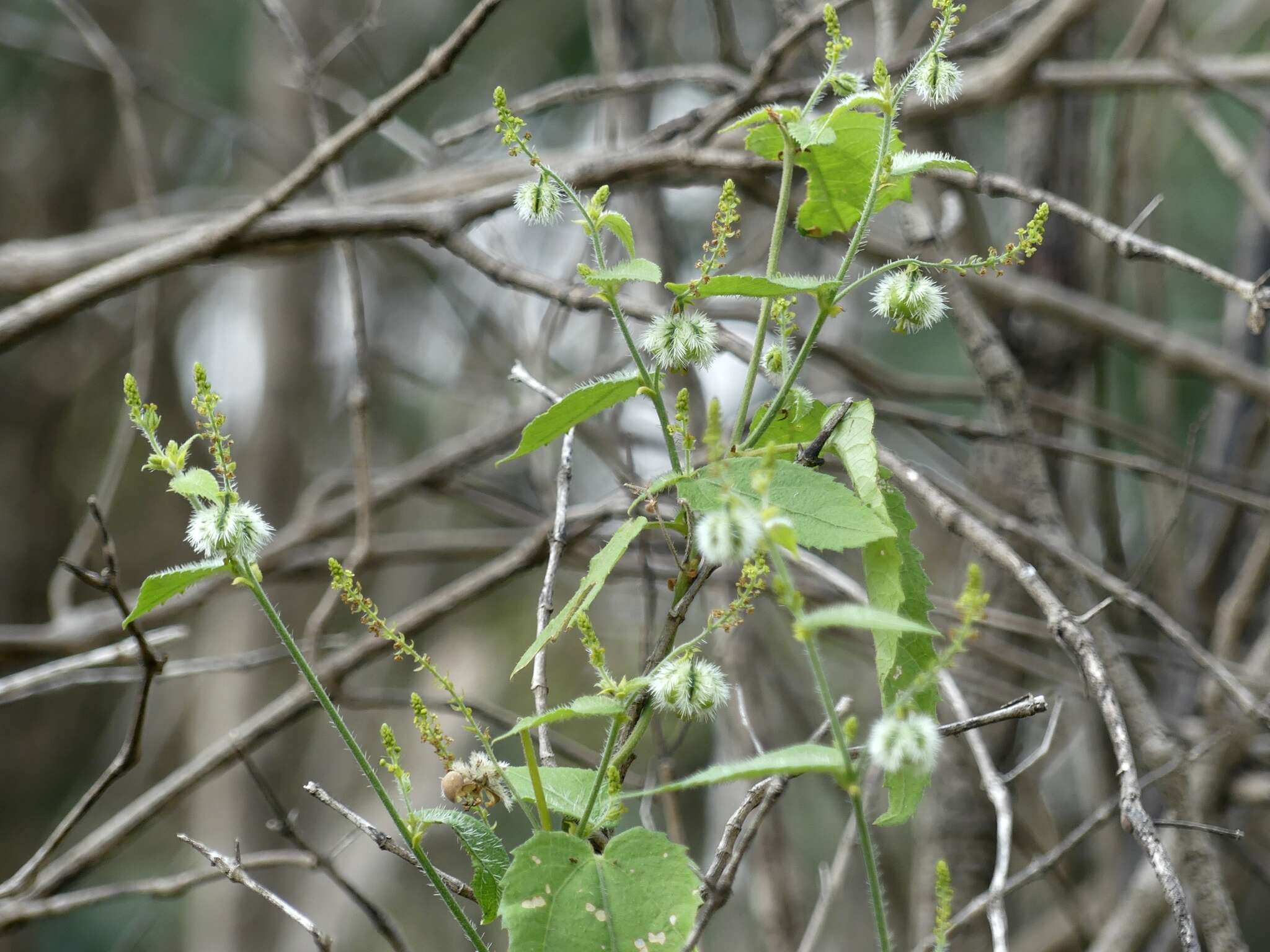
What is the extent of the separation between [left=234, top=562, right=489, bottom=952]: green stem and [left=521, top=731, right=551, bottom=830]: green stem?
0.29 ft

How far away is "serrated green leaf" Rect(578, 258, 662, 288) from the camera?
80cm

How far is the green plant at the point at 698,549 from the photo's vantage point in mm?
696

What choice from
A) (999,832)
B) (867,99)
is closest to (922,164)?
(867,99)

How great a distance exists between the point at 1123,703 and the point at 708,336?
0.86 metres

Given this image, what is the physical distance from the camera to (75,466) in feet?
19.2

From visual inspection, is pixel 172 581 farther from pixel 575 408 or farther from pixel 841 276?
pixel 841 276

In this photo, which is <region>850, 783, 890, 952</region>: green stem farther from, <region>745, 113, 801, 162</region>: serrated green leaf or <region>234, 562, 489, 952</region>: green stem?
<region>745, 113, 801, 162</region>: serrated green leaf

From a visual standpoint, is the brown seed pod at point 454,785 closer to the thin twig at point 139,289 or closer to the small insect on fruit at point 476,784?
the small insect on fruit at point 476,784

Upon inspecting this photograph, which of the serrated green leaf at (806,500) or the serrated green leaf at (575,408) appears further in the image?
the serrated green leaf at (575,408)

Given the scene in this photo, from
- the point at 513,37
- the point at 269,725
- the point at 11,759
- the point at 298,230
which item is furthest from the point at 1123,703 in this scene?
the point at 513,37

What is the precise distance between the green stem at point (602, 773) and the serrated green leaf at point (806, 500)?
6.7 inches

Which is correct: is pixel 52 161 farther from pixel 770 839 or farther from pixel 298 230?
pixel 770 839

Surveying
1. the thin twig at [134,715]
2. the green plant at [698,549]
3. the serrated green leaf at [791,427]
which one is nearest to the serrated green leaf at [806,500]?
the green plant at [698,549]

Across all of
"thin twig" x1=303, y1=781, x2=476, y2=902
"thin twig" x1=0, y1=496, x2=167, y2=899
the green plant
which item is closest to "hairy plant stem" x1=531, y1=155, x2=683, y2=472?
the green plant
